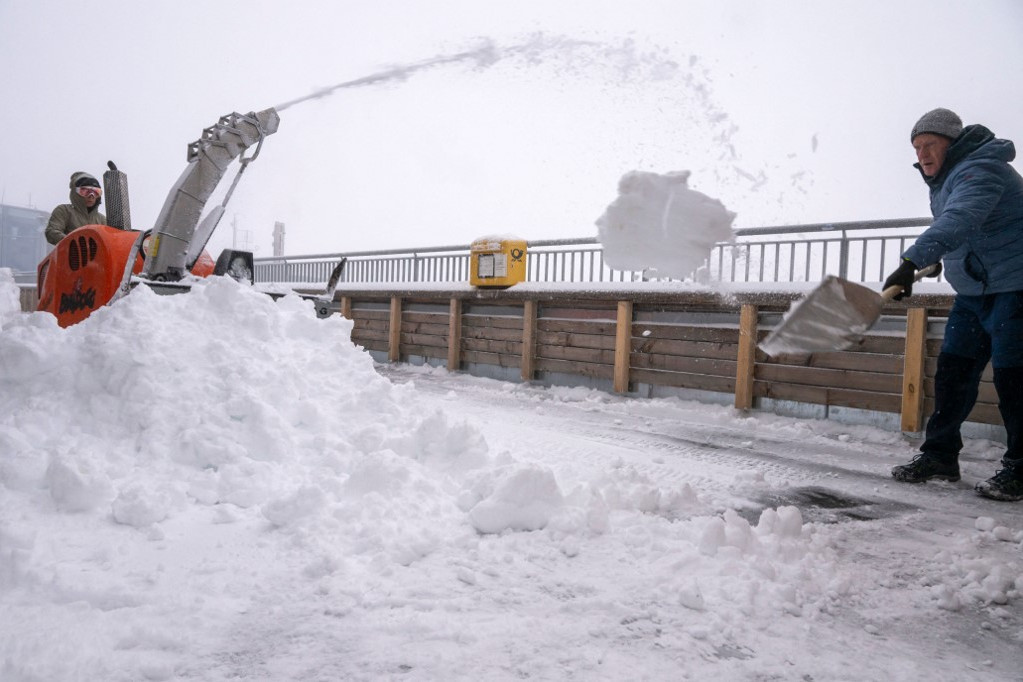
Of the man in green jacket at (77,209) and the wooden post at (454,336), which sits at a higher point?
the man in green jacket at (77,209)

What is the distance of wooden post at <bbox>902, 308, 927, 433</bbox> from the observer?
5293 millimetres

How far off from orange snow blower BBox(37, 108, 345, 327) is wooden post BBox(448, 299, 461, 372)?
373 centimetres

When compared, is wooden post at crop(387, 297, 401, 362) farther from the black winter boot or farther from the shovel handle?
the black winter boot

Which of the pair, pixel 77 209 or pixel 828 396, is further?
pixel 77 209

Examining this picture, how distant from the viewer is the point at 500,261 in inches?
347

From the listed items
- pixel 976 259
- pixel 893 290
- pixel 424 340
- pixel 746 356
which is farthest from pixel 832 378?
pixel 424 340

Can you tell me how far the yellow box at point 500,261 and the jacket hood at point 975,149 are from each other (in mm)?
5583

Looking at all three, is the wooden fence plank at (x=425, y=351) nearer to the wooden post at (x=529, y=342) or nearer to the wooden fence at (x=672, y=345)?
the wooden fence at (x=672, y=345)

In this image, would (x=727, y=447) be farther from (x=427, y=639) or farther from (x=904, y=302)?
(x=427, y=639)

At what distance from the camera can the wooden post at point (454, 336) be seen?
944 centimetres

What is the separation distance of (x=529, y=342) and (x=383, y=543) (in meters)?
6.03

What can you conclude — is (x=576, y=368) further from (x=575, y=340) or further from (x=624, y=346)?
(x=624, y=346)

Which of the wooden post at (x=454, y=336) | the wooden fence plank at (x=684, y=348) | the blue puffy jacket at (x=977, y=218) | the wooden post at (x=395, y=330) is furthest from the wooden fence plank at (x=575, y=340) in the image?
the blue puffy jacket at (x=977, y=218)

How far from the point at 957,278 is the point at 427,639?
3628 mm
